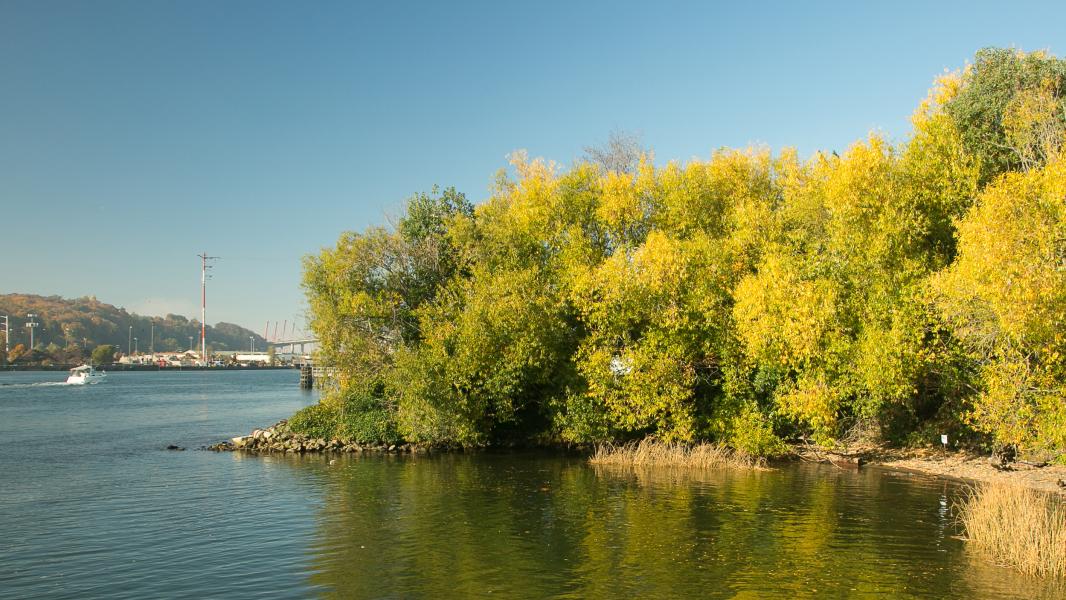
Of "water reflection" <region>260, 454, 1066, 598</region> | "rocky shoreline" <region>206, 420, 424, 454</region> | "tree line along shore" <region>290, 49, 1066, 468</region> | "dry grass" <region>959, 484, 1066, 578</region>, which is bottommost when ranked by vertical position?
"rocky shoreline" <region>206, 420, 424, 454</region>

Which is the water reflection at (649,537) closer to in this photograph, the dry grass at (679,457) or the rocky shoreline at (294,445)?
the dry grass at (679,457)

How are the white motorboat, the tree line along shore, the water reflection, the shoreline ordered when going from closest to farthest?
the water reflection → the tree line along shore → the shoreline → the white motorboat

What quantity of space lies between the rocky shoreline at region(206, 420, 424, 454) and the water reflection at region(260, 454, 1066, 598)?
9.36m

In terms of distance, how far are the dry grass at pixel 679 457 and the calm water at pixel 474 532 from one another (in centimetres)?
159

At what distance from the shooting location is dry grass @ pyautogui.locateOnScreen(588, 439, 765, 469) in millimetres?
34844

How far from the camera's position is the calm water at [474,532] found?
17328 millimetres

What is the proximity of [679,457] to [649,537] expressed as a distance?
47.5 feet

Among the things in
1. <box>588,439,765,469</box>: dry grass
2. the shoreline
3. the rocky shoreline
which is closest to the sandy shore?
the shoreline

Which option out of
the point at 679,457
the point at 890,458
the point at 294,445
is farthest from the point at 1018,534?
the point at 294,445

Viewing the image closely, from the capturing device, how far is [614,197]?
41969 millimetres

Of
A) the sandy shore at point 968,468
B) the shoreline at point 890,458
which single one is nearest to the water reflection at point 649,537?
the sandy shore at point 968,468

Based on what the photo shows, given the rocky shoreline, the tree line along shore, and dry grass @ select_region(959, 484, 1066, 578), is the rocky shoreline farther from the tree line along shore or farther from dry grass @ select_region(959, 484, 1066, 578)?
dry grass @ select_region(959, 484, 1066, 578)

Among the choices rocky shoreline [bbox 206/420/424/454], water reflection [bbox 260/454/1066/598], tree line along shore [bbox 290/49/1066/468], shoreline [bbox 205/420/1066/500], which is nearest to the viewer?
water reflection [bbox 260/454/1066/598]

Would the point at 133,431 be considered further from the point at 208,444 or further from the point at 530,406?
the point at 530,406
